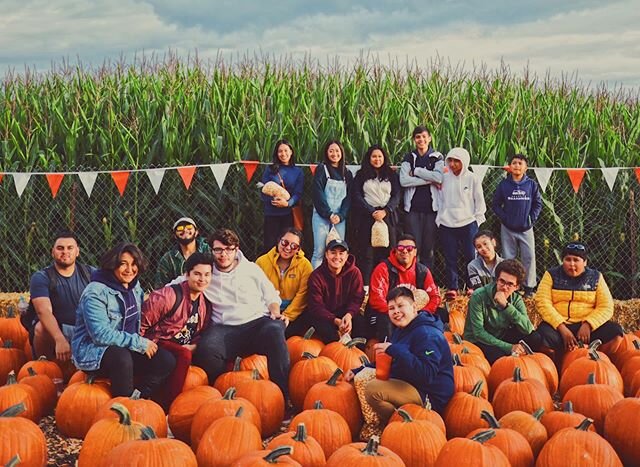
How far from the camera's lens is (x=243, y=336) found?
6.22 metres

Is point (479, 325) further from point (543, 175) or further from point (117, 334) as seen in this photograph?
point (543, 175)

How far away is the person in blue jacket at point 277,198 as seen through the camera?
9.27 meters

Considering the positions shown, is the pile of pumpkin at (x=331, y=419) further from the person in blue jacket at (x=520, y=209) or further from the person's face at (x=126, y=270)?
the person in blue jacket at (x=520, y=209)

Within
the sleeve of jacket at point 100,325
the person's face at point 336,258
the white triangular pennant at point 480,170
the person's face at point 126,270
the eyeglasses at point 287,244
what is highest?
the white triangular pennant at point 480,170

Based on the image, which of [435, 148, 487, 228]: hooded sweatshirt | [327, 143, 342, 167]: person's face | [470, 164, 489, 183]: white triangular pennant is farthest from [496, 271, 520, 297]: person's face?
[470, 164, 489, 183]: white triangular pennant

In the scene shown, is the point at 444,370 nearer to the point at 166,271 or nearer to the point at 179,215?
the point at 166,271

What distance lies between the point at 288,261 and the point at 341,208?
2.03m

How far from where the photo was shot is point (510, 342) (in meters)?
6.96

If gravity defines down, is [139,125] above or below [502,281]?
above

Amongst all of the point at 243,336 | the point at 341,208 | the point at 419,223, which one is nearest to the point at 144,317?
the point at 243,336

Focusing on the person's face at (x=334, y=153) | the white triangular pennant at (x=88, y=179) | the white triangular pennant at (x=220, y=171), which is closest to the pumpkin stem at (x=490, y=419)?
the person's face at (x=334, y=153)

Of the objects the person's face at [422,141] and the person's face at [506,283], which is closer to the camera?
the person's face at [506,283]

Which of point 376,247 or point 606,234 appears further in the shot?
point 606,234

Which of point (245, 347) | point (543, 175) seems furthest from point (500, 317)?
point (543, 175)
